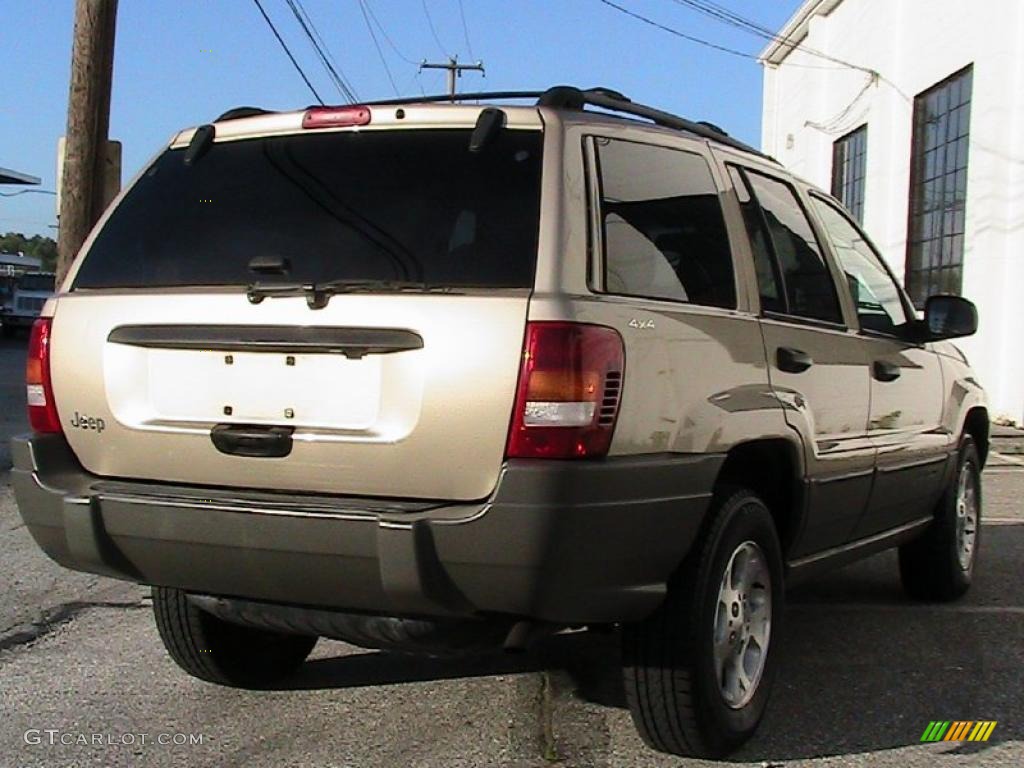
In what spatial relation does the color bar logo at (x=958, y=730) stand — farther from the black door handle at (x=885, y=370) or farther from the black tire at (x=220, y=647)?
the black tire at (x=220, y=647)

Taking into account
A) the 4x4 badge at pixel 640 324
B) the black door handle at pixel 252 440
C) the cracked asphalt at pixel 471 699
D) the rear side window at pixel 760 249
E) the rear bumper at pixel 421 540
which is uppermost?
the rear side window at pixel 760 249

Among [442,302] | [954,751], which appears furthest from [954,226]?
[442,302]

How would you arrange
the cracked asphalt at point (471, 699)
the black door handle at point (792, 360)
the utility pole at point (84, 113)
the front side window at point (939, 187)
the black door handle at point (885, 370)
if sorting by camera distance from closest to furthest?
the cracked asphalt at point (471, 699), the black door handle at point (792, 360), the black door handle at point (885, 370), the utility pole at point (84, 113), the front side window at point (939, 187)

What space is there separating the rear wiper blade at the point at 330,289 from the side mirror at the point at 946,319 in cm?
297

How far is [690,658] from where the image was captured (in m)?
3.46

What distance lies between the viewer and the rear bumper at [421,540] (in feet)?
9.94

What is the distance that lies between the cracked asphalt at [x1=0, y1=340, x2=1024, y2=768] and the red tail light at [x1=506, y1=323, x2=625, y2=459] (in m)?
1.22

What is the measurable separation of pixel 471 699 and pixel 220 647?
0.91 m

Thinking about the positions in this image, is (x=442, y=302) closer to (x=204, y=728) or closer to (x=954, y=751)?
(x=204, y=728)

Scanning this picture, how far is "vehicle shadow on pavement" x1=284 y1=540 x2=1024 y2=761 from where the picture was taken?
160 inches

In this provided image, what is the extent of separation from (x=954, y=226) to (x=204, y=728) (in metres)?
15.1

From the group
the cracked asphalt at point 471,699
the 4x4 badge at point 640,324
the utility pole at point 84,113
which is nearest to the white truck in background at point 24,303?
the utility pole at point 84,113

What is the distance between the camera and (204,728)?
13.2ft

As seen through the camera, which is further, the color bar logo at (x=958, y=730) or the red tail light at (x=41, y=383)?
the color bar logo at (x=958, y=730)
